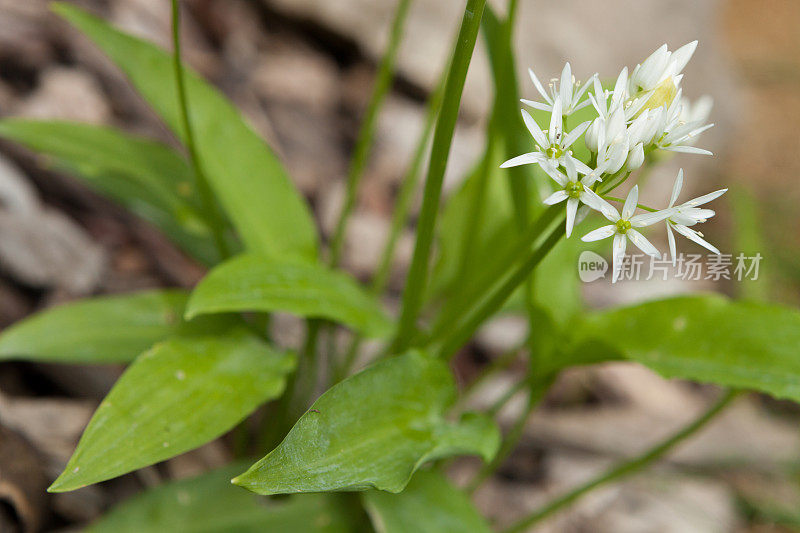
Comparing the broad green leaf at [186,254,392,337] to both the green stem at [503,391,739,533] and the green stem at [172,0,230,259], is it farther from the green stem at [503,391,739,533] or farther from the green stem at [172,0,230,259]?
→ the green stem at [503,391,739,533]

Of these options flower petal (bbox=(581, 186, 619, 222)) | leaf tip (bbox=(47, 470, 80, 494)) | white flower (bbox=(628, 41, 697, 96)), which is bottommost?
leaf tip (bbox=(47, 470, 80, 494))

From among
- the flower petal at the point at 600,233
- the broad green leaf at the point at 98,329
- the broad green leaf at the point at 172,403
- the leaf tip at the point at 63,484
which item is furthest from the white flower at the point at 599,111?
the broad green leaf at the point at 98,329

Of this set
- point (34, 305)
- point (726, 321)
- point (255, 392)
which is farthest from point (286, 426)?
point (726, 321)

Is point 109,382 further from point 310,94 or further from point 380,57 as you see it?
point 380,57

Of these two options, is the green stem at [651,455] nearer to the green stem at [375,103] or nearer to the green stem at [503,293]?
the green stem at [503,293]

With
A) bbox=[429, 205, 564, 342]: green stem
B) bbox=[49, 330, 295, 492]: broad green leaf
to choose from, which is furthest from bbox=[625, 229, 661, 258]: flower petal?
bbox=[49, 330, 295, 492]: broad green leaf

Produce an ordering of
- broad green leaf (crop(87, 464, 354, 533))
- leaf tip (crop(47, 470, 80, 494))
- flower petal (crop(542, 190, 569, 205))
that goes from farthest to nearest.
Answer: broad green leaf (crop(87, 464, 354, 533)), leaf tip (crop(47, 470, 80, 494)), flower petal (crop(542, 190, 569, 205))
